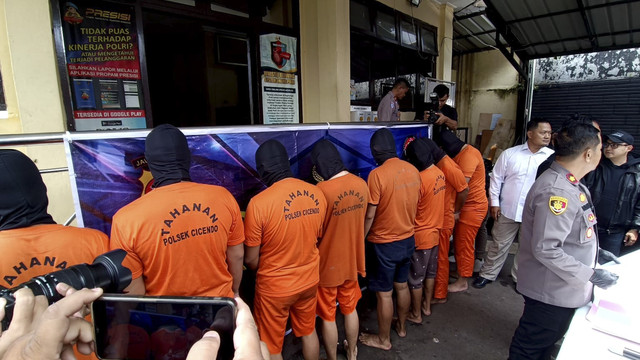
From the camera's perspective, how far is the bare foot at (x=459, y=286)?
12.8ft

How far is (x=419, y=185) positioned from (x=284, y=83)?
2.62 metres

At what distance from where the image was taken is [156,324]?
0.81 m

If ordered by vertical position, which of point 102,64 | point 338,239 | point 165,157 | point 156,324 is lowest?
point 338,239

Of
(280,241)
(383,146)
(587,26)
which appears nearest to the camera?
(280,241)

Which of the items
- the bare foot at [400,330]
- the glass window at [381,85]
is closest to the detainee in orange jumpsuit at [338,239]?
the bare foot at [400,330]

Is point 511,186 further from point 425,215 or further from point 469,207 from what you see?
point 425,215

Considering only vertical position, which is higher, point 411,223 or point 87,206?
Result: point 87,206

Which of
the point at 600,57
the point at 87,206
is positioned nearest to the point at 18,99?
the point at 87,206

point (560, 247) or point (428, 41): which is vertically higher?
point (428, 41)

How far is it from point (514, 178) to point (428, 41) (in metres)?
4.06

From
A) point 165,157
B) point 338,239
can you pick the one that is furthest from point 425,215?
point 165,157

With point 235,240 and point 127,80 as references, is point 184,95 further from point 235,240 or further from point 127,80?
point 235,240

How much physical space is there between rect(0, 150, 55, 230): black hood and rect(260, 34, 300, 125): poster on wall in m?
3.11

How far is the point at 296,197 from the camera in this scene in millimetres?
2012
